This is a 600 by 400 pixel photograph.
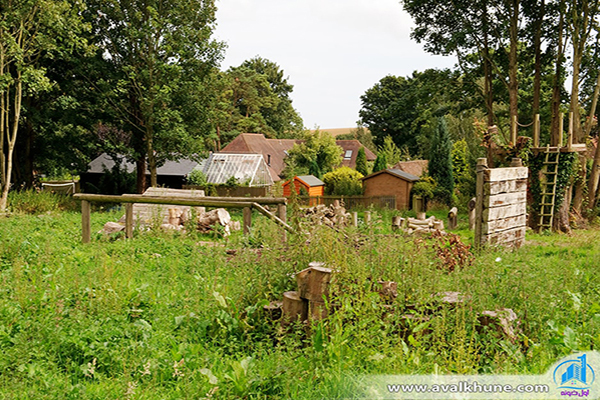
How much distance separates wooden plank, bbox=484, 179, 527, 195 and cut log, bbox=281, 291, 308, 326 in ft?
21.6

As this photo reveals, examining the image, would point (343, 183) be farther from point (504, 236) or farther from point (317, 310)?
point (317, 310)

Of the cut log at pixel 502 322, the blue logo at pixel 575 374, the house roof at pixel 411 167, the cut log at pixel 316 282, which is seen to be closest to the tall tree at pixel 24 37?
the cut log at pixel 316 282

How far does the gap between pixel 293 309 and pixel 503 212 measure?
7.36 metres

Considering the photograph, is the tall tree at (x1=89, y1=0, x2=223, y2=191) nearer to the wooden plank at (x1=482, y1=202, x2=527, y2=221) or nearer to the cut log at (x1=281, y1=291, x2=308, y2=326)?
the wooden plank at (x1=482, y1=202, x2=527, y2=221)

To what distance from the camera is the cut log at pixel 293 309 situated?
14.5ft

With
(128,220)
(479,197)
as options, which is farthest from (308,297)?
(128,220)

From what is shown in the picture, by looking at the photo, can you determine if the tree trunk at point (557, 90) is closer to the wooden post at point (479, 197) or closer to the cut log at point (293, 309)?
the wooden post at point (479, 197)

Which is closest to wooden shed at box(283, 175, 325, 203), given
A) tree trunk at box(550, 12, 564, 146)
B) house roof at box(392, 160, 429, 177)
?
house roof at box(392, 160, 429, 177)

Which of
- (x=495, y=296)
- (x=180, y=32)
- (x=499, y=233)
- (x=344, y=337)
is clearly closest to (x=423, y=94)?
(x=180, y=32)

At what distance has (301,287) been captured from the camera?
4383 millimetres

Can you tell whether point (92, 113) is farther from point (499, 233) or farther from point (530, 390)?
point (530, 390)

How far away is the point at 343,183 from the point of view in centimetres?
2934

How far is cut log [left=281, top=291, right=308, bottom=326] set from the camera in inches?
174

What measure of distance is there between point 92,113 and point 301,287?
837 inches
